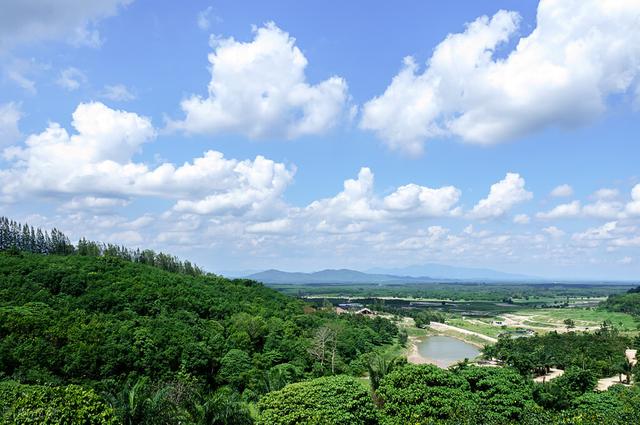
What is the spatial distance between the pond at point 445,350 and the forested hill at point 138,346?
35.6 feet

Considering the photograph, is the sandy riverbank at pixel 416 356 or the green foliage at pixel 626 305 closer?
the sandy riverbank at pixel 416 356

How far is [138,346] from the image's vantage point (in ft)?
120

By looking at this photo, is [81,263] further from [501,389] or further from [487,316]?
[487,316]

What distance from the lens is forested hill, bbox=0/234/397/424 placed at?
72.6ft

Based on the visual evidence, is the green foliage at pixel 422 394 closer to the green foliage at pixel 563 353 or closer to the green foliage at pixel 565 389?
the green foliage at pixel 565 389

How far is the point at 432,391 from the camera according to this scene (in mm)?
23484

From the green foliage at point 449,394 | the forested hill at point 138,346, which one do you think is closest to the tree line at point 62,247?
the forested hill at point 138,346

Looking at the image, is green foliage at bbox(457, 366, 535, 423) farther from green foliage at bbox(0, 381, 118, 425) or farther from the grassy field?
the grassy field

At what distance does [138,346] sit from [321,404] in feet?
69.3

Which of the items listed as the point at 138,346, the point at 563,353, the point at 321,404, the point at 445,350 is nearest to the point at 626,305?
the point at 445,350

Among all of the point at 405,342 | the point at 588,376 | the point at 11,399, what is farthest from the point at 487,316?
the point at 11,399

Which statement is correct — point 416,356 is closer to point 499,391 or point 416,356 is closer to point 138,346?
point 138,346

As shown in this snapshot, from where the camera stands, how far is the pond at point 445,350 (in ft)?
210

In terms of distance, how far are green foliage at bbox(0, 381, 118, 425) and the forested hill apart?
38 mm
